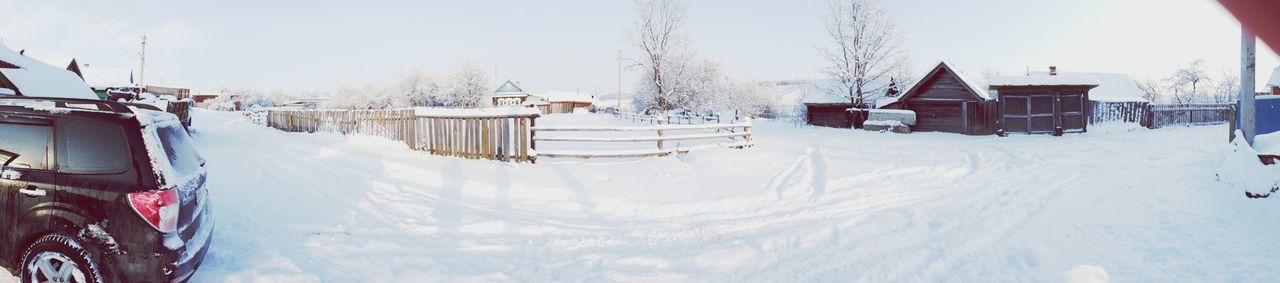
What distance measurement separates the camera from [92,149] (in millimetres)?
3607

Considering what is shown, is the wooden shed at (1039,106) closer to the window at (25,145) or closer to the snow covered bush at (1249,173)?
the snow covered bush at (1249,173)

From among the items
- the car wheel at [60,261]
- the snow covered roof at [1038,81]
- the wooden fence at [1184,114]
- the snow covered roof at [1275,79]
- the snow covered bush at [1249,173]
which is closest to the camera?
the car wheel at [60,261]

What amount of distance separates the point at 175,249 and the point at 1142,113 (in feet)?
141

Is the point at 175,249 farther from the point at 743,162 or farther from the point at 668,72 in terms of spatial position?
the point at 668,72

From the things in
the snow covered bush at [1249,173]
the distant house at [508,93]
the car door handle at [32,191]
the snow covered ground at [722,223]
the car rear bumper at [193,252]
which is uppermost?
the distant house at [508,93]

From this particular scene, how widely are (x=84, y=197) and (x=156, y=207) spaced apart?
43cm

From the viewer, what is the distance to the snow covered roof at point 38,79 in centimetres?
1312

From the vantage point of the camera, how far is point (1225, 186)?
661 centimetres

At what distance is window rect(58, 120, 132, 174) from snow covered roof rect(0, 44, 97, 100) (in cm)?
1270

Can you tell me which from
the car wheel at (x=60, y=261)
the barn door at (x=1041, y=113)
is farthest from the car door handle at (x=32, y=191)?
the barn door at (x=1041, y=113)

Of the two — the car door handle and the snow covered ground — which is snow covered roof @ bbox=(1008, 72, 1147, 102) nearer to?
the snow covered ground

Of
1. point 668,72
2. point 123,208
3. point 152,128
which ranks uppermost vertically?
point 668,72

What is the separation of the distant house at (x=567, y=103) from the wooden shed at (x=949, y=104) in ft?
184

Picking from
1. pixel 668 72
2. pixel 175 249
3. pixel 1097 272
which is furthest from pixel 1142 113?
pixel 175 249
